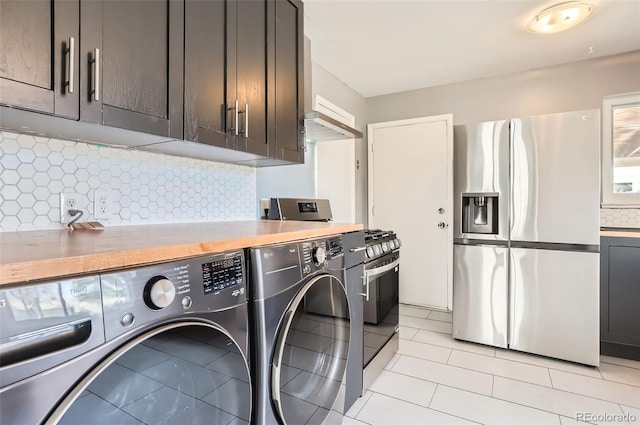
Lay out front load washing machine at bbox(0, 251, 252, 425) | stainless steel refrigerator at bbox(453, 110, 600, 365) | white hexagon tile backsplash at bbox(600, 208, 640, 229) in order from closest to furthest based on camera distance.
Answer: front load washing machine at bbox(0, 251, 252, 425) → stainless steel refrigerator at bbox(453, 110, 600, 365) → white hexagon tile backsplash at bbox(600, 208, 640, 229)

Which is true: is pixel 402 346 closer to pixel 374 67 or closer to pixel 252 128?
pixel 252 128

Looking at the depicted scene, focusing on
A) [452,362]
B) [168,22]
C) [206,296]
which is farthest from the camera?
[452,362]

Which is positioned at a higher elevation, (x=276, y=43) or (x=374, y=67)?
(x=374, y=67)

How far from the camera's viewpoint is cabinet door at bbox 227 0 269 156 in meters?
1.51

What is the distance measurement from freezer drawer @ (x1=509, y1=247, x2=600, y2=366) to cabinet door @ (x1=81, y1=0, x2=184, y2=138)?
245cm

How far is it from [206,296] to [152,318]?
153 mm

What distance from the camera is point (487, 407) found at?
177cm

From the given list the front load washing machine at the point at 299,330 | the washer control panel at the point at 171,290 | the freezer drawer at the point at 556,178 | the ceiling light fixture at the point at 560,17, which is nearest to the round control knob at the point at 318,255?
the front load washing machine at the point at 299,330

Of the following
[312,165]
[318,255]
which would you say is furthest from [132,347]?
[312,165]

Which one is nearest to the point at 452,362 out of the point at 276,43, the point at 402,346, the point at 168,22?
the point at 402,346

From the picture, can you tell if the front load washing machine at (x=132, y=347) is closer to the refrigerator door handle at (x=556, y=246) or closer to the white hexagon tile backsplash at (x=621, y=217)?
the refrigerator door handle at (x=556, y=246)

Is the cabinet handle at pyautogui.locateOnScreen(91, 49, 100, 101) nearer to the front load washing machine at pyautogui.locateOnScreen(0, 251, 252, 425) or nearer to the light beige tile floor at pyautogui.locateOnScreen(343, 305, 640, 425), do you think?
the front load washing machine at pyautogui.locateOnScreen(0, 251, 252, 425)

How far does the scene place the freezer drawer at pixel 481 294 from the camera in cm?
245

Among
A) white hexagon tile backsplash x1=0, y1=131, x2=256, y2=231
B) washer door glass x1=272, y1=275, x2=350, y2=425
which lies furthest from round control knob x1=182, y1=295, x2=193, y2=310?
white hexagon tile backsplash x1=0, y1=131, x2=256, y2=231
